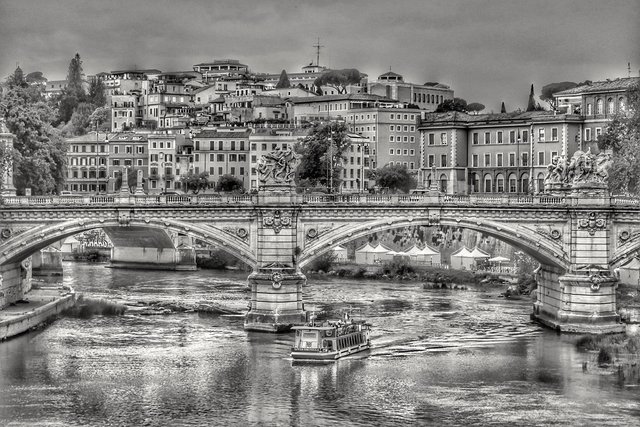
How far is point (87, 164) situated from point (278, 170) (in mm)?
102541

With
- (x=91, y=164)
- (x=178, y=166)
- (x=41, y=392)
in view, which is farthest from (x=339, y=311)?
(x=91, y=164)

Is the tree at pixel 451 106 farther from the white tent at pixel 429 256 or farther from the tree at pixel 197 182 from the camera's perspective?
the white tent at pixel 429 256

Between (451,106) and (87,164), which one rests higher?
(451,106)

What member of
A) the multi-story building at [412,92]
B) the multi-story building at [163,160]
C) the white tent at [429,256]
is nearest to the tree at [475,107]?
the multi-story building at [412,92]

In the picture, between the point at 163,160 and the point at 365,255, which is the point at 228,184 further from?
the point at 365,255

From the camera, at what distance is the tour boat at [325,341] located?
5734 cm

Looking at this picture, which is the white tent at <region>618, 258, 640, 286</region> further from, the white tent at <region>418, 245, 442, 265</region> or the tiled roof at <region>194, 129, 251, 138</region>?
the tiled roof at <region>194, 129, 251, 138</region>

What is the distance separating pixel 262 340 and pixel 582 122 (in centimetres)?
6133

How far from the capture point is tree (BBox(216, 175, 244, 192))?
133750 millimetres

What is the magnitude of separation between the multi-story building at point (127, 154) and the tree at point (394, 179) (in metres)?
35.4

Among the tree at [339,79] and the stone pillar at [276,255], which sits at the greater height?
the tree at [339,79]

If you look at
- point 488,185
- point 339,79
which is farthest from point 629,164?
point 339,79

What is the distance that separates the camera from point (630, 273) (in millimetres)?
79625

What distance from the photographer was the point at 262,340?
61.8 metres
